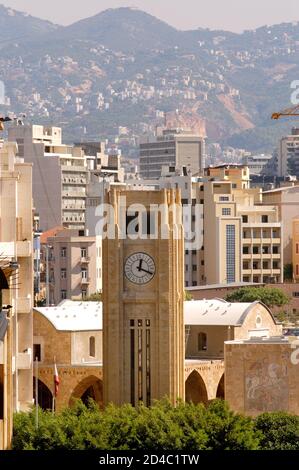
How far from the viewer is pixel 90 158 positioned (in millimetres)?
189125

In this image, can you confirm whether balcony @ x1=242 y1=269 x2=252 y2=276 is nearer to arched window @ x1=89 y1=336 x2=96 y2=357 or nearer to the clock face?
arched window @ x1=89 y1=336 x2=96 y2=357

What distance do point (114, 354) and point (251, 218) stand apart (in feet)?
229

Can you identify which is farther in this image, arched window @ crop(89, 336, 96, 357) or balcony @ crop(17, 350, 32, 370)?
arched window @ crop(89, 336, 96, 357)

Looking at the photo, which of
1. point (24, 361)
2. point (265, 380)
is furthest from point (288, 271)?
point (24, 361)

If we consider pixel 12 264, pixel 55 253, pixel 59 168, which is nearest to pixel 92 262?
pixel 55 253

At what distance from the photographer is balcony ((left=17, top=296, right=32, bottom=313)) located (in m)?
45.9

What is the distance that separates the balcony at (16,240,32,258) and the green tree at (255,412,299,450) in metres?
9.37

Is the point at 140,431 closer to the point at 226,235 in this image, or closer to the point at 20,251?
the point at 20,251

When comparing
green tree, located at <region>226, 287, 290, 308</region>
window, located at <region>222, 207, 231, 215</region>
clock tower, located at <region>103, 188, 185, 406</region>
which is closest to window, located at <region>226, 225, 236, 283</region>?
window, located at <region>222, 207, 231, 215</region>

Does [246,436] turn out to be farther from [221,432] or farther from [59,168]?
[59,168]

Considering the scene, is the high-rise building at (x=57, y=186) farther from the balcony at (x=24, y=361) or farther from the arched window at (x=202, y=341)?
the balcony at (x=24, y=361)

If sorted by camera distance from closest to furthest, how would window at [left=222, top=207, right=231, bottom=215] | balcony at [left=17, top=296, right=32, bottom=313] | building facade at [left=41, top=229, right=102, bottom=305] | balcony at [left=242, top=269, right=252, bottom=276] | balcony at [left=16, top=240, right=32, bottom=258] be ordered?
1. balcony at [left=16, top=240, right=32, bottom=258]
2. balcony at [left=17, top=296, right=32, bottom=313]
3. building facade at [left=41, top=229, right=102, bottom=305]
4. window at [left=222, top=207, right=231, bottom=215]
5. balcony at [left=242, top=269, right=252, bottom=276]

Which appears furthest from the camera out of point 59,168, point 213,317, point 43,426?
point 59,168

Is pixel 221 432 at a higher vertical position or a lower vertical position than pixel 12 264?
lower
